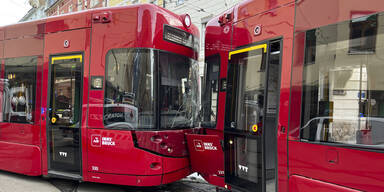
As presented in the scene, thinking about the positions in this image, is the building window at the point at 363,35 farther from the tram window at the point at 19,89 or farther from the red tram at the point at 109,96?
the tram window at the point at 19,89

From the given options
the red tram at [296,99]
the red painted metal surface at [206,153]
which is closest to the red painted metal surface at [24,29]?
the red tram at [296,99]

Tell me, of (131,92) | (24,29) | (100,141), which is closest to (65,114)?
(100,141)

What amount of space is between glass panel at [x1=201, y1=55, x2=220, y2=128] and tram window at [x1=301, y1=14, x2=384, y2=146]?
178 cm

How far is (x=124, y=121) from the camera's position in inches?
194

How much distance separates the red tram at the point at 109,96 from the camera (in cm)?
493

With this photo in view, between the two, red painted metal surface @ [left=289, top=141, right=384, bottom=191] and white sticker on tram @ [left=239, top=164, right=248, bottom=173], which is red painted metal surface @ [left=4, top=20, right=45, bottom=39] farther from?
red painted metal surface @ [left=289, top=141, right=384, bottom=191]

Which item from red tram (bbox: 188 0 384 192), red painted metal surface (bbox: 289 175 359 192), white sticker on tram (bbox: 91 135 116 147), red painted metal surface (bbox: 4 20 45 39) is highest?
red painted metal surface (bbox: 4 20 45 39)

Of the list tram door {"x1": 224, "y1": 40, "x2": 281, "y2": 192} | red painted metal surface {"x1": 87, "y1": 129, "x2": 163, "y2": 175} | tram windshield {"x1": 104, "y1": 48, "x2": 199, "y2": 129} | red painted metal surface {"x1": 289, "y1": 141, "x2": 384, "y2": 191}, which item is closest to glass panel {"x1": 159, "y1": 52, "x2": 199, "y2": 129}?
tram windshield {"x1": 104, "y1": 48, "x2": 199, "y2": 129}

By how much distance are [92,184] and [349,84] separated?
16.3ft

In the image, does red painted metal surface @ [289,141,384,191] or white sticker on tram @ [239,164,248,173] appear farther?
white sticker on tram @ [239,164,248,173]

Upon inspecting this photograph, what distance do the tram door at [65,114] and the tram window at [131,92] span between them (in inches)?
28.6

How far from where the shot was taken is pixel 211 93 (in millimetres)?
5152

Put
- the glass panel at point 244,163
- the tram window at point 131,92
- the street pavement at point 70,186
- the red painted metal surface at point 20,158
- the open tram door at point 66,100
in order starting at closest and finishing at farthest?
the glass panel at point 244,163, the tram window at point 131,92, the open tram door at point 66,100, the street pavement at point 70,186, the red painted metal surface at point 20,158

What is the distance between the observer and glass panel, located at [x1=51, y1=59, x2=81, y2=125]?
5.39 m
